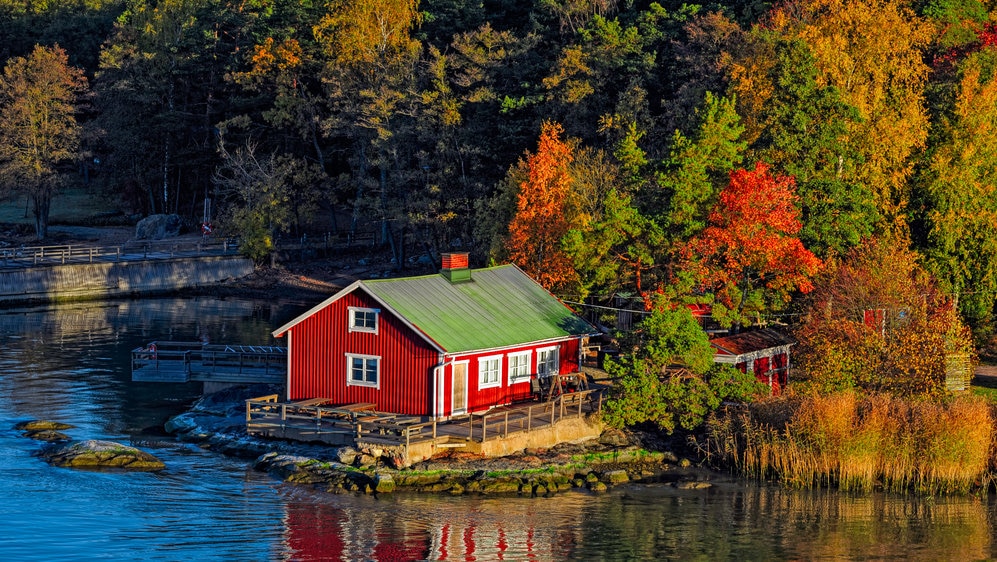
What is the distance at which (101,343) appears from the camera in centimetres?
7625

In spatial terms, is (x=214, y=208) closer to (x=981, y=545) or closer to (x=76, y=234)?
(x=76, y=234)

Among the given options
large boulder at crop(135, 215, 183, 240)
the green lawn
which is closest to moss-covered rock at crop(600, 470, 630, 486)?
large boulder at crop(135, 215, 183, 240)

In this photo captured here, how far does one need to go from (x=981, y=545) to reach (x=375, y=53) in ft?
223

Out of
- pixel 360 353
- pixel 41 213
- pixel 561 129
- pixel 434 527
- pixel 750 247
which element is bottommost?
pixel 434 527

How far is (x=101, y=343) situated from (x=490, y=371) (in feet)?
108

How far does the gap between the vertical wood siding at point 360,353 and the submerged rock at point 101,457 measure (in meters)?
6.78

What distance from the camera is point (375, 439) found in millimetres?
47000

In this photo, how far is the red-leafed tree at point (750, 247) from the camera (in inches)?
2303

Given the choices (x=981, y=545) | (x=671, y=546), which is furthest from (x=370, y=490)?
(x=981, y=545)

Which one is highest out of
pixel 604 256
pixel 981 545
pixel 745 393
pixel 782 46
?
pixel 782 46

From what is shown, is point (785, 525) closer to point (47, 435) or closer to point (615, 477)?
point (615, 477)

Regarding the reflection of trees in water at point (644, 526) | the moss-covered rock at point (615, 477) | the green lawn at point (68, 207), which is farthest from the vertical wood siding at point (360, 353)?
the green lawn at point (68, 207)

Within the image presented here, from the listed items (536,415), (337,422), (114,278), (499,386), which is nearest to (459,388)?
(499,386)

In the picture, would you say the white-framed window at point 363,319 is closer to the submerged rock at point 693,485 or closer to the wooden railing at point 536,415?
the wooden railing at point 536,415
